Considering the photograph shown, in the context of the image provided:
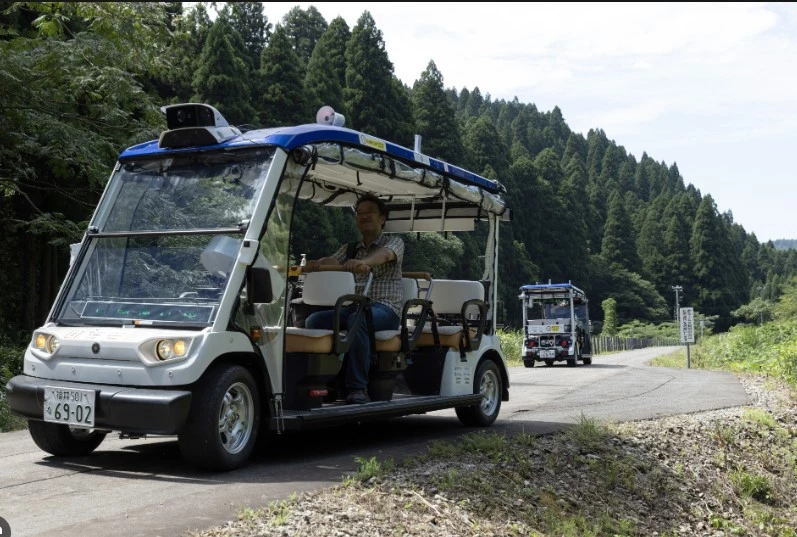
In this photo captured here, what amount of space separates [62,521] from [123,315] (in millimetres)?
2074

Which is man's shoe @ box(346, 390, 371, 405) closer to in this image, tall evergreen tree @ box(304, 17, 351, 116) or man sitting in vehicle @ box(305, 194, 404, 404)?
man sitting in vehicle @ box(305, 194, 404, 404)

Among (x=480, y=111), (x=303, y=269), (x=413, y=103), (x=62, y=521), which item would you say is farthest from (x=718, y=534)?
(x=480, y=111)

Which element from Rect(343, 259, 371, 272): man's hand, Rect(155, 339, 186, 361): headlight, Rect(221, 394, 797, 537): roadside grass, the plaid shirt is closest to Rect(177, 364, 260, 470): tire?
Rect(155, 339, 186, 361): headlight

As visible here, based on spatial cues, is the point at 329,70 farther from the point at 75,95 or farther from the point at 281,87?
the point at 75,95

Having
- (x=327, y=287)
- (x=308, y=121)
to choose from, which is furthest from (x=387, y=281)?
(x=308, y=121)

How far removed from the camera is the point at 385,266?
908cm

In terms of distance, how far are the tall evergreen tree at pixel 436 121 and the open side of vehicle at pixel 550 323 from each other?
39.0 metres

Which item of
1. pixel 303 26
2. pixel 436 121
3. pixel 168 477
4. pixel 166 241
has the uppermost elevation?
pixel 303 26

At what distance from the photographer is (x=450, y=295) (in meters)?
10.3

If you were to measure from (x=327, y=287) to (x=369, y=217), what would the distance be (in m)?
1.11

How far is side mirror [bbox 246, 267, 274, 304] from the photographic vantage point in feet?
22.4

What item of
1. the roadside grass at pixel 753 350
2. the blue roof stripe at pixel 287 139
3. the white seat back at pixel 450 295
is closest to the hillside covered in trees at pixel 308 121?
the blue roof stripe at pixel 287 139

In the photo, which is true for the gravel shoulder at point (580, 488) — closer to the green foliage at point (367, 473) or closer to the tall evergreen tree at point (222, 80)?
the green foliage at point (367, 473)

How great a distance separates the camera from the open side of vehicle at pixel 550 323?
33906 mm
